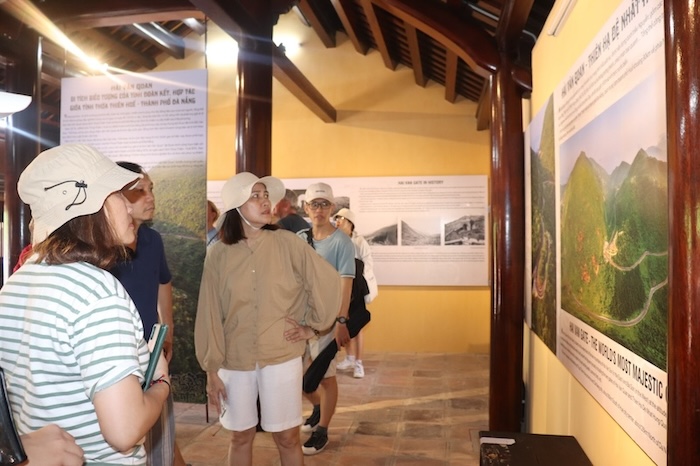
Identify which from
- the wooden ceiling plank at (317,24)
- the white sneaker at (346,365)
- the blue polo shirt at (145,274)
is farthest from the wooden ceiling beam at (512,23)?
the white sneaker at (346,365)

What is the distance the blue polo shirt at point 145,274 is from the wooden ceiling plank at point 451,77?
12.4 feet

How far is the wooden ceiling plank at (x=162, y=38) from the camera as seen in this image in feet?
22.7

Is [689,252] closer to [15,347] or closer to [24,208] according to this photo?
[15,347]

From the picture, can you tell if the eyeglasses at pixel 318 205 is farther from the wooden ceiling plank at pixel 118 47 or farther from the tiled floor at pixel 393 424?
the wooden ceiling plank at pixel 118 47

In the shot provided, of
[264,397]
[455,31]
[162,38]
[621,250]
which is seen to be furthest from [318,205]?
[162,38]

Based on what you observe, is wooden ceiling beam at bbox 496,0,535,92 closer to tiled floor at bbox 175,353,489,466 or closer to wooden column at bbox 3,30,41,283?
tiled floor at bbox 175,353,489,466

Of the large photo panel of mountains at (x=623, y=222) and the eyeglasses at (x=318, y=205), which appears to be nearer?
the large photo panel of mountains at (x=623, y=222)

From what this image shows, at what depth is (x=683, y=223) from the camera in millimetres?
1032

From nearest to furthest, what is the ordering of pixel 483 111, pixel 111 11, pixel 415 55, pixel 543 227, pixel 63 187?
pixel 63 187
pixel 543 227
pixel 111 11
pixel 415 55
pixel 483 111

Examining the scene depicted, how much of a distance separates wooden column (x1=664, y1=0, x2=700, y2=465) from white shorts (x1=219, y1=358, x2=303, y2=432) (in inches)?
69.4

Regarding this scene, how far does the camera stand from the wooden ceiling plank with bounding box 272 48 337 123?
5.29 m

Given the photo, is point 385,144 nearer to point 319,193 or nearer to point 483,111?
point 483,111

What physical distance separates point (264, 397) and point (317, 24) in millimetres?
5571

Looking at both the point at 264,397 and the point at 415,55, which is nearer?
the point at 264,397
